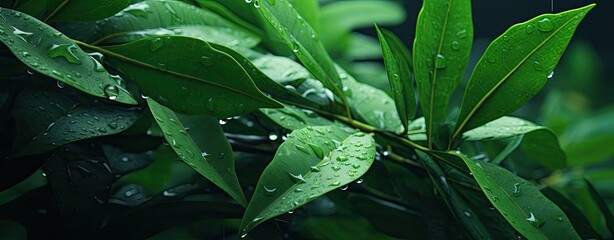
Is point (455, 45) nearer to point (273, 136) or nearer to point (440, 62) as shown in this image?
point (440, 62)

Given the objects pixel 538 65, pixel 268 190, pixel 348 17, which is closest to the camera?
pixel 268 190

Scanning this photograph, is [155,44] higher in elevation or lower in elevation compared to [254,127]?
higher

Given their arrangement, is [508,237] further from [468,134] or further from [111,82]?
[111,82]

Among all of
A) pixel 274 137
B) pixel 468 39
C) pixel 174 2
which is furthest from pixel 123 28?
pixel 468 39

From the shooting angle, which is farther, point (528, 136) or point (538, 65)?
point (528, 136)

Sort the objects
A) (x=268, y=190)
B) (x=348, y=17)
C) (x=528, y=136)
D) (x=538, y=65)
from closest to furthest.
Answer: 1. (x=268, y=190)
2. (x=538, y=65)
3. (x=528, y=136)
4. (x=348, y=17)

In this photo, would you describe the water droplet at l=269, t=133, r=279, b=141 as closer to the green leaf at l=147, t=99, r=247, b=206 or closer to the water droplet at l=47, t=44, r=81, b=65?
the green leaf at l=147, t=99, r=247, b=206

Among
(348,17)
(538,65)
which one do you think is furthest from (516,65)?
(348,17)

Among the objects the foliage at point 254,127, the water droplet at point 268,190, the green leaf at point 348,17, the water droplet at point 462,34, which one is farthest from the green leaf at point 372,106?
the green leaf at point 348,17

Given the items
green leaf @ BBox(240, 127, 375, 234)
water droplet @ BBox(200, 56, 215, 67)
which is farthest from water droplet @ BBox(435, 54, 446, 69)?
water droplet @ BBox(200, 56, 215, 67)
